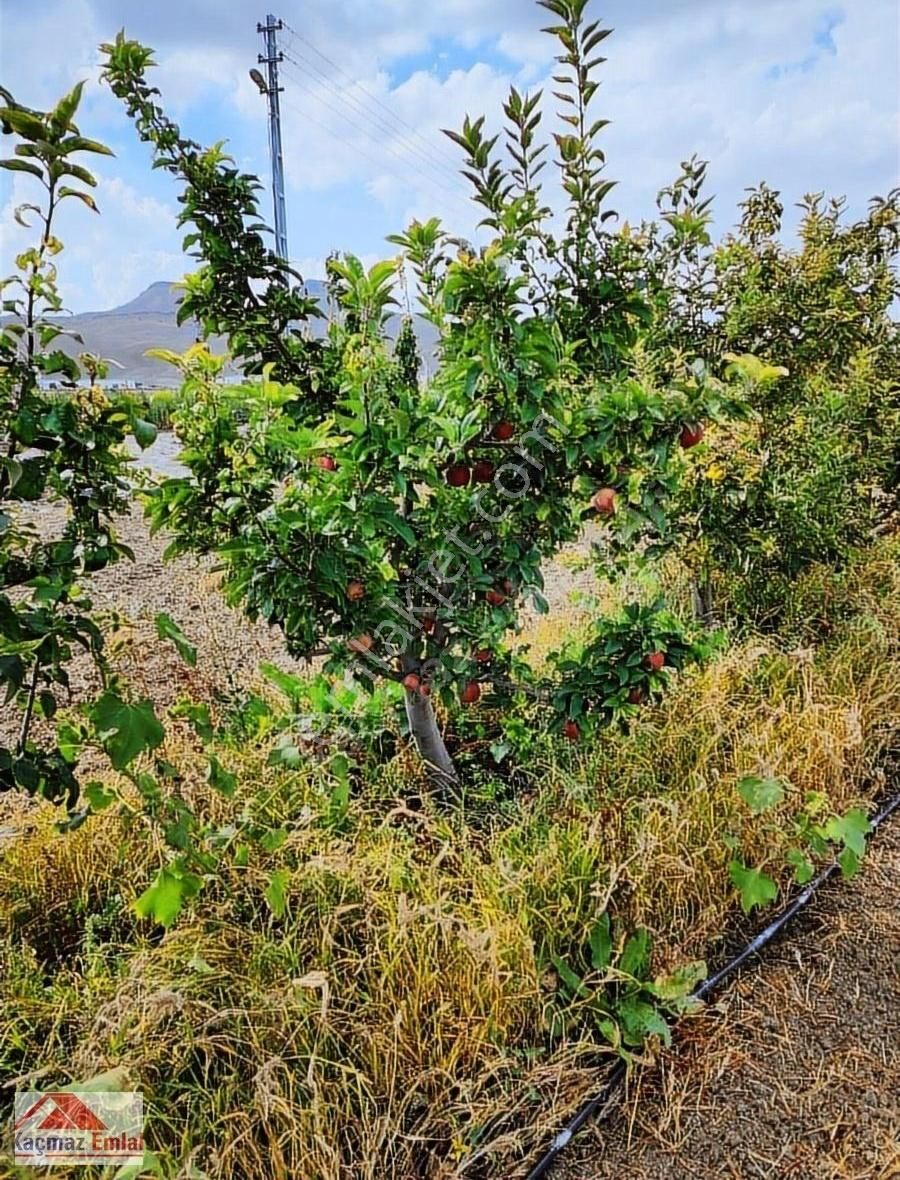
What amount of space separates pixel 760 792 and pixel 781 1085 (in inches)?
21.3

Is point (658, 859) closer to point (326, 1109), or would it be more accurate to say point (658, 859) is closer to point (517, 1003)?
point (517, 1003)

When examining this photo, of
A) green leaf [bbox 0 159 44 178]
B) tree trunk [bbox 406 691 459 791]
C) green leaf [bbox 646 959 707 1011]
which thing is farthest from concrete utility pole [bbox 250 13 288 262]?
green leaf [bbox 646 959 707 1011]

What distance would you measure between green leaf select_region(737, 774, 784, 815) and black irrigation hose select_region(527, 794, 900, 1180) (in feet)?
0.80

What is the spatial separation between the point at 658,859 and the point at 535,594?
62cm

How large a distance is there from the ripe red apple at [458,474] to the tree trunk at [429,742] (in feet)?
1.98

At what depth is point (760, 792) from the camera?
1.60 m

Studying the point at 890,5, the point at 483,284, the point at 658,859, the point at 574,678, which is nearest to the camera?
the point at 483,284

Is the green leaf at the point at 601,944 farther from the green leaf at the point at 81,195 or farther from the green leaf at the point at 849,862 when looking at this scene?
the green leaf at the point at 81,195

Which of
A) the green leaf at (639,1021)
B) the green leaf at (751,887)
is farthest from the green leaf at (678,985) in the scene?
→ the green leaf at (751,887)

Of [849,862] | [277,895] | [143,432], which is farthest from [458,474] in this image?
[849,862]

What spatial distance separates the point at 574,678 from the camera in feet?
5.80

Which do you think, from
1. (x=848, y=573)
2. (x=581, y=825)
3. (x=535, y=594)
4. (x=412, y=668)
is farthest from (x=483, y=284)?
(x=848, y=573)

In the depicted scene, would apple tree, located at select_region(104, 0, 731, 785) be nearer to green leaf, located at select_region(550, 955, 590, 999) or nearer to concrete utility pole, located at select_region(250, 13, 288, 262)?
green leaf, located at select_region(550, 955, 590, 999)

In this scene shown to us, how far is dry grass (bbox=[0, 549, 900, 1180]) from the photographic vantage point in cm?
116
